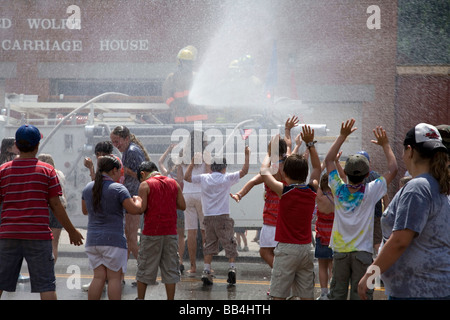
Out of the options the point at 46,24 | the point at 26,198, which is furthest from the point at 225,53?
the point at 26,198

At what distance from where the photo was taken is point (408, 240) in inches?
100

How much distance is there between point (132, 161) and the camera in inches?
233

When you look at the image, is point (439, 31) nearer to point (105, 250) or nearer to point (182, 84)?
point (182, 84)

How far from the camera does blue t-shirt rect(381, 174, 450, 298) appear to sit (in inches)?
100

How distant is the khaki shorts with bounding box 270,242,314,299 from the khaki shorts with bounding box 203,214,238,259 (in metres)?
2.07

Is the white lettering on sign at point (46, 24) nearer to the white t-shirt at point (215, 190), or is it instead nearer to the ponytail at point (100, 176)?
the white t-shirt at point (215, 190)

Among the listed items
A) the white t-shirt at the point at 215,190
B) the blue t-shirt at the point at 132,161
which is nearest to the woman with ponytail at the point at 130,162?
the blue t-shirt at the point at 132,161

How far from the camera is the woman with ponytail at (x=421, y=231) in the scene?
2.54 m

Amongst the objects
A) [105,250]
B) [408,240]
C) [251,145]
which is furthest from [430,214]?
[251,145]

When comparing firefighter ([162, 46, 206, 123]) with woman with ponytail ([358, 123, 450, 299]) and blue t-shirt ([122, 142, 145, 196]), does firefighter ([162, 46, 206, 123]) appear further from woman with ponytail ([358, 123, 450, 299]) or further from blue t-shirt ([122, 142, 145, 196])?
woman with ponytail ([358, 123, 450, 299])

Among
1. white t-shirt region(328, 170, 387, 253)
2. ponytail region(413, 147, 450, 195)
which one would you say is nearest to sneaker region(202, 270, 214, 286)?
white t-shirt region(328, 170, 387, 253)

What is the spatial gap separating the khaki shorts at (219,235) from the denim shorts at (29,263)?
2.53 m

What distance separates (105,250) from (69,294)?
143 centimetres
